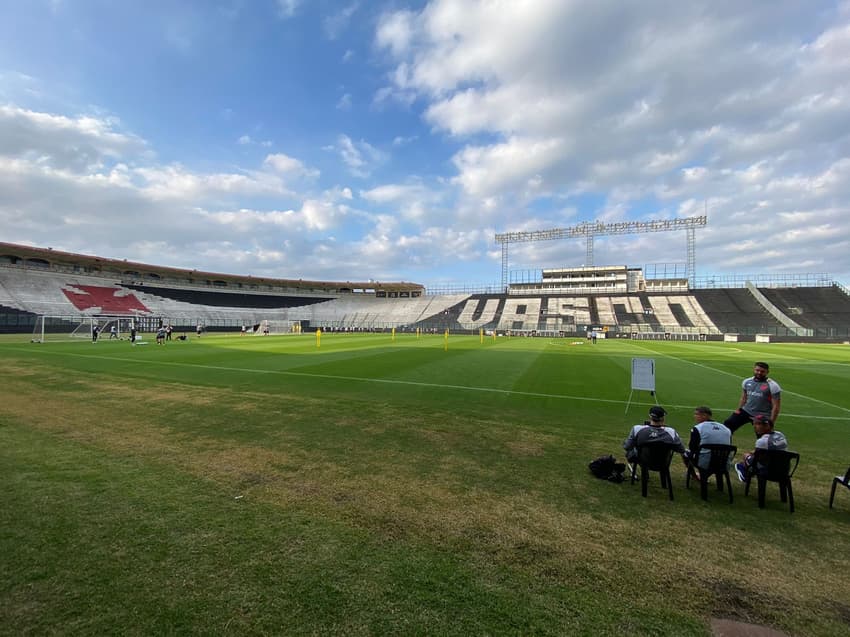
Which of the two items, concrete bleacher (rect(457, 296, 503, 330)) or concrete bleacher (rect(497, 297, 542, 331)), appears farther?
concrete bleacher (rect(457, 296, 503, 330))

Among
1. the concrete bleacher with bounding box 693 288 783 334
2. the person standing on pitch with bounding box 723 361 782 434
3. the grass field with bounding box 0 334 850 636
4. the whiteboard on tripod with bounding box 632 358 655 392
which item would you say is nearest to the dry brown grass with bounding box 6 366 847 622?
the grass field with bounding box 0 334 850 636

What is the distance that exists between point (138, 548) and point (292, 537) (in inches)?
58.6

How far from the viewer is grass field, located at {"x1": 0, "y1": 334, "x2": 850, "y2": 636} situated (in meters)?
3.15

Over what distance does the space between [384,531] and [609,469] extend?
373 cm

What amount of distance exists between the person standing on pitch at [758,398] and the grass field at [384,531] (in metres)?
1.12

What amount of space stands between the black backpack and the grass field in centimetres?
17

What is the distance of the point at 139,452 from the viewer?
6.93 metres

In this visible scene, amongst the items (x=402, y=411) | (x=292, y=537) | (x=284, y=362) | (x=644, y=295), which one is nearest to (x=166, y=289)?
(x=284, y=362)

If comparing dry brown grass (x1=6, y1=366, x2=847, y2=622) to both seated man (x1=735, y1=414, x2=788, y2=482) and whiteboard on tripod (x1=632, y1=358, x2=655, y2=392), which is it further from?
whiteboard on tripod (x1=632, y1=358, x2=655, y2=392)

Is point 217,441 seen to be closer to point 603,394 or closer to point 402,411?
point 402,411

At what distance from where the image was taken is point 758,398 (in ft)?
23.6

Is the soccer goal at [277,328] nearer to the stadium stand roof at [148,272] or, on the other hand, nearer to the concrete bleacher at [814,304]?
the stadium stand roof at [148,272]

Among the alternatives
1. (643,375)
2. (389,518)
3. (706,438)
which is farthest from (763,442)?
(389,518)

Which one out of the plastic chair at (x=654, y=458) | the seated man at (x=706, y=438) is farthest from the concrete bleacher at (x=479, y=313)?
the plastic chair at (x=654, y=458)
